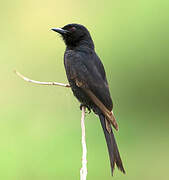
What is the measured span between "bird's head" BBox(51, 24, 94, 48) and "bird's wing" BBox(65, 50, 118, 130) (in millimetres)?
224

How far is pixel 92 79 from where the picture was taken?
241 inches

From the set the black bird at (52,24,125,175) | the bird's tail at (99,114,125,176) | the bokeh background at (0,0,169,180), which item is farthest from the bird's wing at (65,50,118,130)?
the bokeh background at (0,0,169,180)

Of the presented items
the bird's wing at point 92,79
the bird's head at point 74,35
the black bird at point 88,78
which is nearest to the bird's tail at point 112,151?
the black bird at point 88,78

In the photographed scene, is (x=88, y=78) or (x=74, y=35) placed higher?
(x=74, y=35)

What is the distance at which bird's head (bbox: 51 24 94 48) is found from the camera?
6461 millimetres

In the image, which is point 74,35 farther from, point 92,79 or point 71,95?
point 71,95

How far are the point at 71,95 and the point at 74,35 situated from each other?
226 centimetres

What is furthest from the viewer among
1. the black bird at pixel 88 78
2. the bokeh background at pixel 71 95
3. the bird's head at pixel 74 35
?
the bokeh background at pixel 71 95

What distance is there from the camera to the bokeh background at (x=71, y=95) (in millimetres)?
7859

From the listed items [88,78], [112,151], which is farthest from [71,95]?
[112,151]

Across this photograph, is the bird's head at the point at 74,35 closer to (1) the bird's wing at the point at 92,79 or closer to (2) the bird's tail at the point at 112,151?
(1) the bird's wing at the point at 92,79

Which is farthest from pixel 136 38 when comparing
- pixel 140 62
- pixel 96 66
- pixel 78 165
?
pixel 96 66

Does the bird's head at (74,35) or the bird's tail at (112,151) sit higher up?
the bird's head at (74,35)

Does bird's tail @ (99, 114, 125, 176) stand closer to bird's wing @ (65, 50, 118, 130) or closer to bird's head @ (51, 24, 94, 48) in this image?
bird's wing @ (65, 50, 118, 130)
